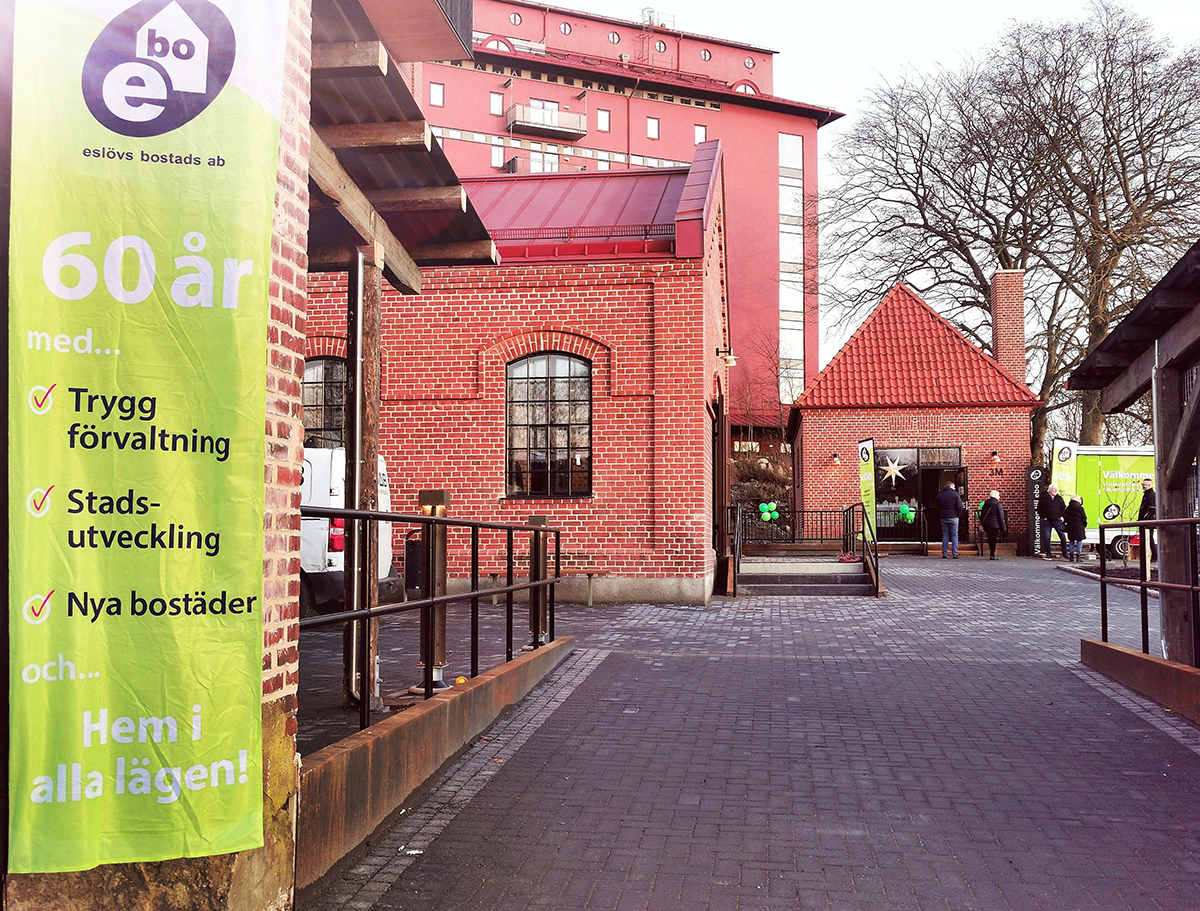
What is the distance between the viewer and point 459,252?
7.55 metres

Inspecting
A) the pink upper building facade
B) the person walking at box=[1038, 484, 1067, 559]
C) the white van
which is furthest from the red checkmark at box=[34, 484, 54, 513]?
the pink upper building facade

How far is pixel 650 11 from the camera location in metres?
58.4

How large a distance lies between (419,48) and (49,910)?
4212mm

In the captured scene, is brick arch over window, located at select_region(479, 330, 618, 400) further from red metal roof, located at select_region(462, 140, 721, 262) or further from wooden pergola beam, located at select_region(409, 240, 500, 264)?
wooden pergola beam, located at select_region(409, 240, 500, 264)

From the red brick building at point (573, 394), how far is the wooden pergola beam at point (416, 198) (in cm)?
728

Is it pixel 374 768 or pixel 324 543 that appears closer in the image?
pixel 374 768

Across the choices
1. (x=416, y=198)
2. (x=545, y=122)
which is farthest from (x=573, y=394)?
(x=545, y=122)

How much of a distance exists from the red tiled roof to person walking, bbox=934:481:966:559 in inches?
153

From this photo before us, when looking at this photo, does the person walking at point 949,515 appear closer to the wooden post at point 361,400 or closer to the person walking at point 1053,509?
the person walking at point 1053,509

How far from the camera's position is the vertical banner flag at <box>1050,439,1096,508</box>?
25.0 metres

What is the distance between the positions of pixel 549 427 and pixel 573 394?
559mm

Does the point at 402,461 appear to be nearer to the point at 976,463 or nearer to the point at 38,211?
the point at 38,211

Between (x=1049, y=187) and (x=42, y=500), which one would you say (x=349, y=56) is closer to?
(x=42, y=500)

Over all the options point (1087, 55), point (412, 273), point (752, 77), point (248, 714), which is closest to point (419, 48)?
point (412, 273)
